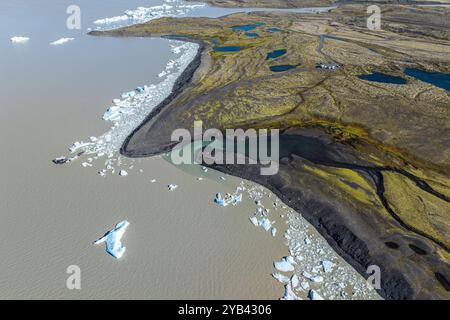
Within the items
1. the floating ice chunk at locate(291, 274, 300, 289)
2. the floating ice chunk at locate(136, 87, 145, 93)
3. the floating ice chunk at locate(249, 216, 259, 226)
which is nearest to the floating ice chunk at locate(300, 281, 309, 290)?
the floating ice chunk at locate(291, 274, 300, 289)

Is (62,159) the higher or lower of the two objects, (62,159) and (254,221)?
→ the higher

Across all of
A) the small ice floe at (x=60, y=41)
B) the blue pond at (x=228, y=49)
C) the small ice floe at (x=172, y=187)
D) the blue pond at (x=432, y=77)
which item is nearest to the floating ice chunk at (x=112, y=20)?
the small ice floe at (x=60, y=41)

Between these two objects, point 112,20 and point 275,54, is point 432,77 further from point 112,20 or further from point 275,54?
point 112,20

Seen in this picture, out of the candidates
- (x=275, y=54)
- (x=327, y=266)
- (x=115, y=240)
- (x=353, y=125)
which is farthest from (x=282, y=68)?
(x=115, y=240)

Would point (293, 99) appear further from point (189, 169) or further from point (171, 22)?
point (171, 22)

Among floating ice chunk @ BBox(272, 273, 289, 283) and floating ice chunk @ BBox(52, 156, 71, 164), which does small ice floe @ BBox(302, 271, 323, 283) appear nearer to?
floating ice chunk @ BBox(272, 273, 289, 283)

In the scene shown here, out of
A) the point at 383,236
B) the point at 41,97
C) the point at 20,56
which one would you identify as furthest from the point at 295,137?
the point at 20,56

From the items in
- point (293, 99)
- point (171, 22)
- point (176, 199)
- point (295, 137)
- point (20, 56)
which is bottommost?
point (176, 199)
